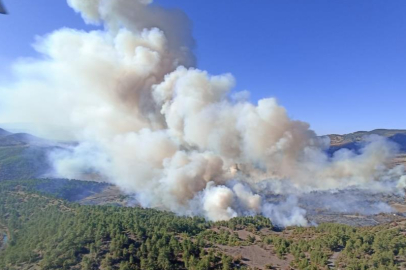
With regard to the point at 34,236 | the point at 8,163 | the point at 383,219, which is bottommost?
the point at 383,219

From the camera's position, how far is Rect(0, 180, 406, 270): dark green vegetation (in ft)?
135

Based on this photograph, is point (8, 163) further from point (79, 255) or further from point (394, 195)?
point (394, 195)

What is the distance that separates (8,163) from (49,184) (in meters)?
48.3

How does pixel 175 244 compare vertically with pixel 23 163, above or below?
below

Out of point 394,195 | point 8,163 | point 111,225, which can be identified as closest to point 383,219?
point 394,195

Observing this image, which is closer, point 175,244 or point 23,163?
point 175,244

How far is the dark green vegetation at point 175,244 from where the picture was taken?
41.0m

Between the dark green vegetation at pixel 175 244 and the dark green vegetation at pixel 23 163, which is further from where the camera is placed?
the dark green vegetation at pixel 23 163

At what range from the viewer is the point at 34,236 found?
168 feet

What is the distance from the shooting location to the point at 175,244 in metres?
44.9

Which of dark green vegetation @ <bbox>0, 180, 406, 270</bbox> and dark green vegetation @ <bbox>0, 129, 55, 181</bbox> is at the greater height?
dark green vegetation @ <bbox>0, 129, 55, 181</bbox>

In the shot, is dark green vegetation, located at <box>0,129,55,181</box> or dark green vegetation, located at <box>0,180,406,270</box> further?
dark green vegetation, located at <box>0,129,55,181</box>

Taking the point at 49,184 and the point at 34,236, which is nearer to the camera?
the point at 34,236

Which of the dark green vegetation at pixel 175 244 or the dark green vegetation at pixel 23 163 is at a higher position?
the dark green vegetation at pixel 23 163
